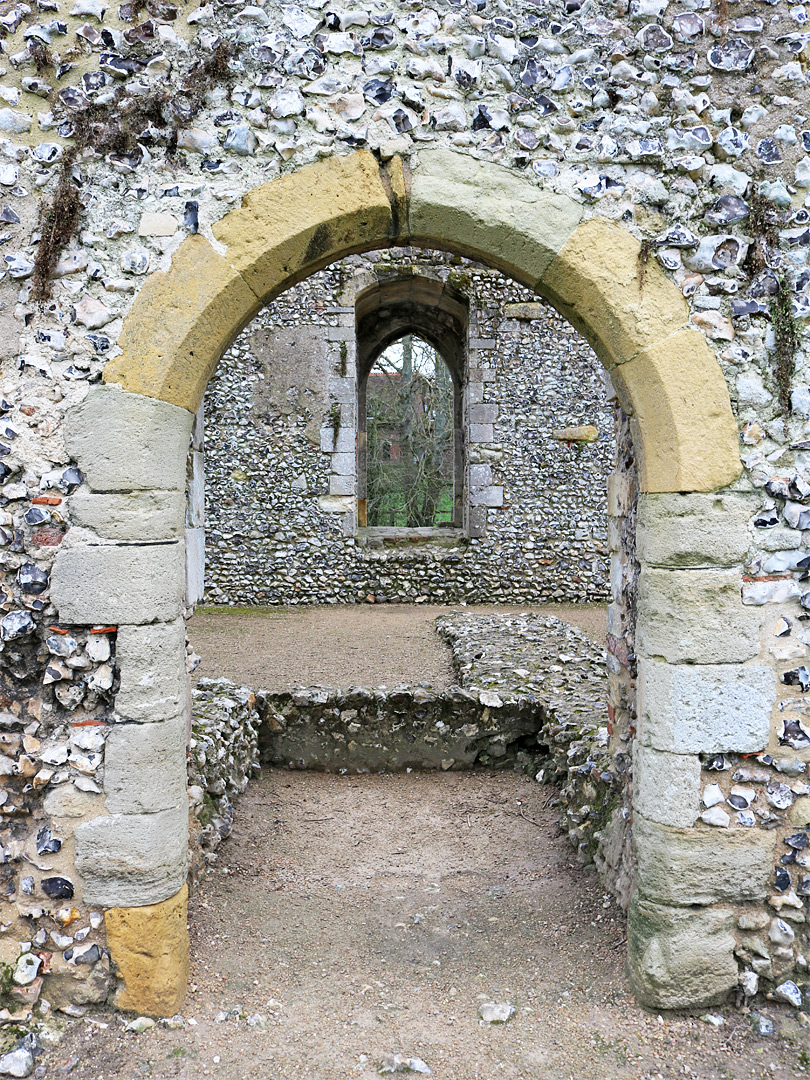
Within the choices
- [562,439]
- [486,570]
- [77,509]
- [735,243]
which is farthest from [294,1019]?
[562,439]

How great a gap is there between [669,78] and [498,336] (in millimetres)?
8076

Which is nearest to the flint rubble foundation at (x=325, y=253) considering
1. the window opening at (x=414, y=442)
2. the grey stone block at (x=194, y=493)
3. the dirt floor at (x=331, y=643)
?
the grey stone block at (x=194, y=493)

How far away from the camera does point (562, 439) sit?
1057cm

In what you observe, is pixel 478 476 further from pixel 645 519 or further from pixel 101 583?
pixel 101 583

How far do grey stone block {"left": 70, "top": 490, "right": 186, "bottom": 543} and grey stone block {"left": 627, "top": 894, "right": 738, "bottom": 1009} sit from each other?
7.02 ft

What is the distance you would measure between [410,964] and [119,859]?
1246 mm

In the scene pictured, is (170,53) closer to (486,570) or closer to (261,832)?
(261,832)

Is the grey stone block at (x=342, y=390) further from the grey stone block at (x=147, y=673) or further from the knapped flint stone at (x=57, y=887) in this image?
the knapped flint stone at (x=57, y=887)

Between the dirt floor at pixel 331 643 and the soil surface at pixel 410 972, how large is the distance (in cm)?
161

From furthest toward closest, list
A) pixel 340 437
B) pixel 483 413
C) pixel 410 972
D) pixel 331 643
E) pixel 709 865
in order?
1. pixel 483 413
2. pixel 340 437
3. pixel 331 643
4. pixel 410 972
5. pixel 709 865

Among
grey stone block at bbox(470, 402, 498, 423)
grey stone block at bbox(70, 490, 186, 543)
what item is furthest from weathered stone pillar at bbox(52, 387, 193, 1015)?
grey stone block at bbox(470, 402, 498, 423)

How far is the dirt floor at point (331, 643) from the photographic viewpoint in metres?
6.06

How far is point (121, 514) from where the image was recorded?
2.43 m

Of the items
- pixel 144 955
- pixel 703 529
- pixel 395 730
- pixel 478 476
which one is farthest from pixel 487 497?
pixel 144 955
